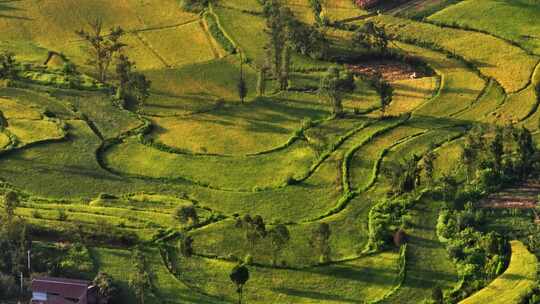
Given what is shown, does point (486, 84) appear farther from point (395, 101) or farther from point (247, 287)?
point (247, 287)

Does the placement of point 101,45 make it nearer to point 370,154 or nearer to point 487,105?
point 370,154

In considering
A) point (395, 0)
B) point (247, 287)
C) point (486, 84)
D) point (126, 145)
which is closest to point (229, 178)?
point (126, 145)

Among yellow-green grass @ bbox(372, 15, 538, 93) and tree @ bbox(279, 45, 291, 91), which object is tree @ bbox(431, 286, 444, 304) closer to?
yellow-green grass @ bbox(372, 15, 538, 93)

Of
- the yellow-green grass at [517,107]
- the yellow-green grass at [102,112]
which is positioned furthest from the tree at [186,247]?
the yellow-green grass at [517,107]

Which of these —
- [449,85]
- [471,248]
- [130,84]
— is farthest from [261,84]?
[471,248]

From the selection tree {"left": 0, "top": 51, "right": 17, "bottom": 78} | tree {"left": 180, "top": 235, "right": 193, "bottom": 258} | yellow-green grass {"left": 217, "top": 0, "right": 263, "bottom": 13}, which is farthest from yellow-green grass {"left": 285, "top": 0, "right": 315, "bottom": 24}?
tree {"left": 180, "top": 235, "right": 193, "bottom": 258}

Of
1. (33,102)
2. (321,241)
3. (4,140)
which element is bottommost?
(321,241)

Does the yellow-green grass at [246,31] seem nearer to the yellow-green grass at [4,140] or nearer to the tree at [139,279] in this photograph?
the yellow-green grass at [4,140]
